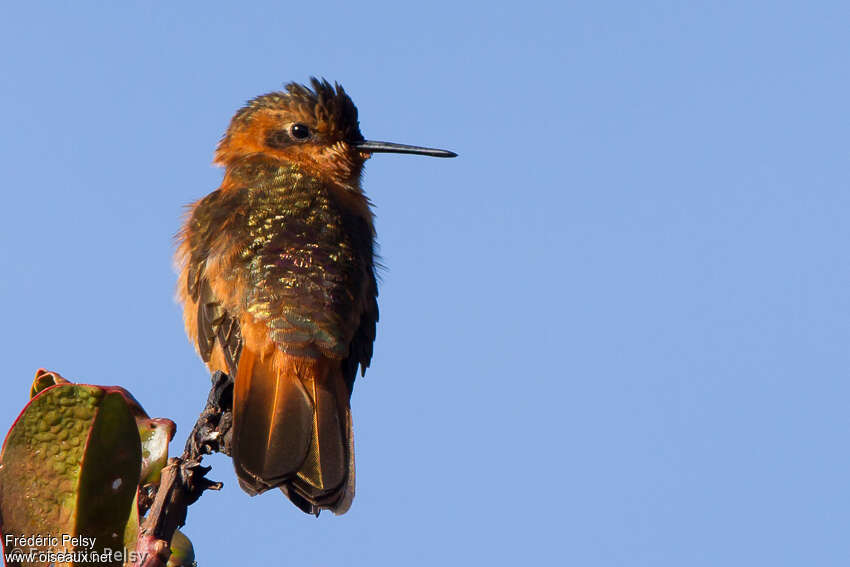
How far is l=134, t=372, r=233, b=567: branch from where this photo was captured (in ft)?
7.75

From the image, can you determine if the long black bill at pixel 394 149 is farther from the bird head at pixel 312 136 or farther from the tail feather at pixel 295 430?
the tail feather at pixel 295 430

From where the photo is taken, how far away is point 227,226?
5.63 meters

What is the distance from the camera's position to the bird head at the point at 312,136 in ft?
21.9

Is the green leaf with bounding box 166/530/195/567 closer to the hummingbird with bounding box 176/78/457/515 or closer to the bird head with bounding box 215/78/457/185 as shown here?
the hummingbird with bounding box 176/78/457/515

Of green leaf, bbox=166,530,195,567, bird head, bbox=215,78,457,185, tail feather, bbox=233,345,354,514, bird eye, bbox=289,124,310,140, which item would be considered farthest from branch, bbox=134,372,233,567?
bird eye, bbox=289,124,310,140

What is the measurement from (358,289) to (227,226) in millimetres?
761

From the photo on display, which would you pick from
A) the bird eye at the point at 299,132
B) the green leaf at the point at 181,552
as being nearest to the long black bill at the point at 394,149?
the bird eye at the point at 299,132

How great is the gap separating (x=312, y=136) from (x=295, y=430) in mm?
2653

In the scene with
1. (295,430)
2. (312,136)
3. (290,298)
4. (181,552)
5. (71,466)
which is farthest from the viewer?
(312,136)

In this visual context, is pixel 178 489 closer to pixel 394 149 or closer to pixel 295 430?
pixel 295 430

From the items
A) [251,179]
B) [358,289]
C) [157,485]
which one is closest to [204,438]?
[157,485]

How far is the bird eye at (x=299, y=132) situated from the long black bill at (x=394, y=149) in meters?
0.31

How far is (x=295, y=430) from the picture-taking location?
15.0ft

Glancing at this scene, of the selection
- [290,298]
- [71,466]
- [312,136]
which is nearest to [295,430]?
[290,298]
